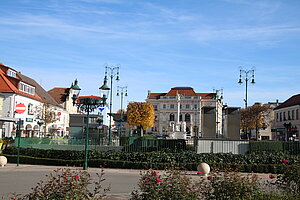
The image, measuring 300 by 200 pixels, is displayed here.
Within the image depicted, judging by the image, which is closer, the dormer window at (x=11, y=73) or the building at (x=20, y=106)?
the building at (x=20, y=106)

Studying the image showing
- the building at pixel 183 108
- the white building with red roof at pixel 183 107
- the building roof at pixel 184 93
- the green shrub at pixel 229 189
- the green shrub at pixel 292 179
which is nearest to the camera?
the green shrub at pixel 229 189

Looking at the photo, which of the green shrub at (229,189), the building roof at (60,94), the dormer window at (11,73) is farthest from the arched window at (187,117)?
the green shrub at (229,189)

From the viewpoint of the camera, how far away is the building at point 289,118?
2314 inches

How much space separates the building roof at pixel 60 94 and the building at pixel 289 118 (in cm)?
4731

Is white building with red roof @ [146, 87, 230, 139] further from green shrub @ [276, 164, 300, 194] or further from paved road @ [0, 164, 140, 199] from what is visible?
green shrub @ [276, 164, 300, 194]

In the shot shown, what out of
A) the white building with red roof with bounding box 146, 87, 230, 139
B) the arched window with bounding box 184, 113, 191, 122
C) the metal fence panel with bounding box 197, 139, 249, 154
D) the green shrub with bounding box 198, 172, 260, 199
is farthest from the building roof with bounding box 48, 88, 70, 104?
the green shrub with bounding box 198, 172, 260, 199

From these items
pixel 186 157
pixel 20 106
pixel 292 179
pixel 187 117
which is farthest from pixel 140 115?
pixel 292 179

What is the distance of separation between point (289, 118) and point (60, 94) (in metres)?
51.4

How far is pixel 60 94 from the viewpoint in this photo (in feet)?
255

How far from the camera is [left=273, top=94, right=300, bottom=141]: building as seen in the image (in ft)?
193

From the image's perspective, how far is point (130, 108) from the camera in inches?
2975

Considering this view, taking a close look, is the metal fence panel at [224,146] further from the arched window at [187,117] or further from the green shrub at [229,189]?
the arched window at [187,117]

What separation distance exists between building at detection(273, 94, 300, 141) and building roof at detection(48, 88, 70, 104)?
47.3 metres

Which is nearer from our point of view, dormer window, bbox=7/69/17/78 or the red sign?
the red sign
